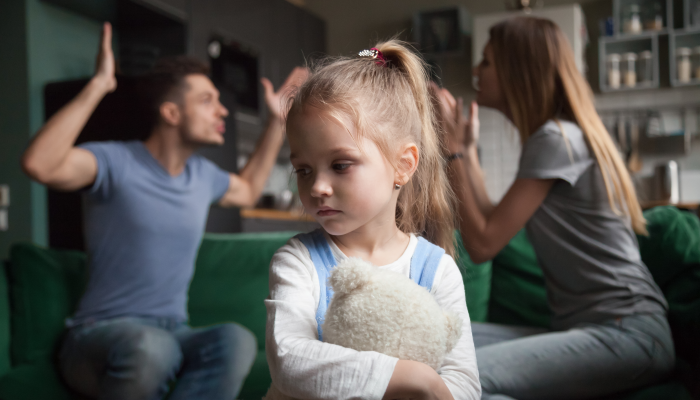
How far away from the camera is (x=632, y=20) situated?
13.3 feet

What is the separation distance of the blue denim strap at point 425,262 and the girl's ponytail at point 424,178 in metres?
0.04

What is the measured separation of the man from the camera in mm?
1255

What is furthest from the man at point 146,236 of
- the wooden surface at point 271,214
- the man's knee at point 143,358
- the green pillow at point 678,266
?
the wooden surface at point 271,214

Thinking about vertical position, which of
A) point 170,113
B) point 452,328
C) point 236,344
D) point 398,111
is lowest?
point 236,344

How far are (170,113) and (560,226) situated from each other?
120cm

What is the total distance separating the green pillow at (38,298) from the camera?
1491 millimetres

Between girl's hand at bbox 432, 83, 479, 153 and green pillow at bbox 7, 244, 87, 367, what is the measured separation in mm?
1149

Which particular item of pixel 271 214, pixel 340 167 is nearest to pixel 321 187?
pixel 340 167

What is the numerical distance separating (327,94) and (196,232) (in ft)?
3.50

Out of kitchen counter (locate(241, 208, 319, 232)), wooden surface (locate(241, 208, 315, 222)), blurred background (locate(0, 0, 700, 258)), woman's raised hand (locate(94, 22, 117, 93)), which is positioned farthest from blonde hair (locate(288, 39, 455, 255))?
wooden surface (locate(241, 208, 315, 222))

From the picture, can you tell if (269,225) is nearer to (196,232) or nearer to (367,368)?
(196,232)

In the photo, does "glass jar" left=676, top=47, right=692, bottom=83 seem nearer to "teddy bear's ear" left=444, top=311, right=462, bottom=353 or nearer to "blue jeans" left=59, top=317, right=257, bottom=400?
"blue jeans" left=59, top=317, right=257, bottom=400

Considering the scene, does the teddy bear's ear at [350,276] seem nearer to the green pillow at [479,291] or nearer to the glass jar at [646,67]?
the green pillow at [479,291]

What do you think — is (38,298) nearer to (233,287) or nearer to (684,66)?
(233,287)
